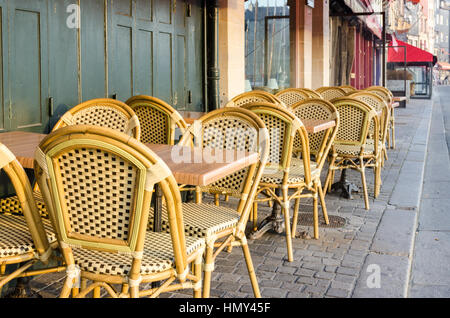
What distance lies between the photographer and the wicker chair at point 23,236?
2.51 meters

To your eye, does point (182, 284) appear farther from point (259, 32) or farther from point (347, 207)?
point (259, 32)

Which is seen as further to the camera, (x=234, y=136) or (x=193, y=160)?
(x=234, y=136)

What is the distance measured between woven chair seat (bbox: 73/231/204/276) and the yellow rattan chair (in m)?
0.35

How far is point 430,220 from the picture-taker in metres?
5.76

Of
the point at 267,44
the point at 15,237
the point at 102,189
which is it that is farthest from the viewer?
the point at 267,44

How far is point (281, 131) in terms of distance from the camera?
14.0 ft

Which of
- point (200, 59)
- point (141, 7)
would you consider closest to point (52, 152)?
point (141, 7)

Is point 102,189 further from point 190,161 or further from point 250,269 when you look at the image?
point 250,269

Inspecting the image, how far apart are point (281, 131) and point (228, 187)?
2.43 ft

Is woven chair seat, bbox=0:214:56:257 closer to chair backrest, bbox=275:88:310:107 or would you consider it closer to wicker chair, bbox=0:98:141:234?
wicker chair, bbox=0:98:141:234

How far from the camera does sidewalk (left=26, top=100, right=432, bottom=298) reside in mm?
3816

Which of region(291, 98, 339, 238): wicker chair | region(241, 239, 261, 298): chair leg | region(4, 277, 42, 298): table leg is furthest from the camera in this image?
region(291, 98, 339, 238): wicker chair

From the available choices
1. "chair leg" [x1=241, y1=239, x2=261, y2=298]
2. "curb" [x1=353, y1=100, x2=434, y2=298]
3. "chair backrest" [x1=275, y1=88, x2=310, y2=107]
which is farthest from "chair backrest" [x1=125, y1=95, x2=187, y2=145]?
"chair backrest" [x1=275, y1=88, x2=310, y2=107]

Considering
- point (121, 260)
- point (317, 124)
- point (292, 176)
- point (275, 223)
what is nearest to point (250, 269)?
point (121, 260)
